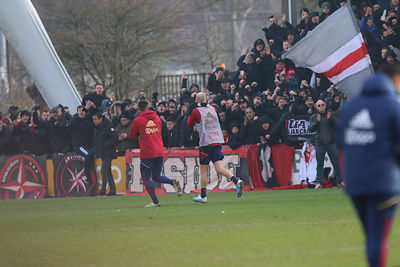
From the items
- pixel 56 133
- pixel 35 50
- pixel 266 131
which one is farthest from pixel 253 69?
pixel 35 50

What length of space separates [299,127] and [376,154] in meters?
14.5

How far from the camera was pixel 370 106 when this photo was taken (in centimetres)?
626

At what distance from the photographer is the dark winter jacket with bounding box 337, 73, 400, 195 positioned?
621cm

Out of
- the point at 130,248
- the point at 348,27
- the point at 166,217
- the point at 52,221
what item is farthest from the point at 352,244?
the point at 348,27

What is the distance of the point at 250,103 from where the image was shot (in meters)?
21.7

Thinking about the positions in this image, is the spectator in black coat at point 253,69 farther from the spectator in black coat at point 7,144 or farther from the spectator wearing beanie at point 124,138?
the spectator in black coat at point 7,144

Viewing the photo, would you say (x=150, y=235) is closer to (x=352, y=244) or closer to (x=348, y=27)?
(x=352, y=244)

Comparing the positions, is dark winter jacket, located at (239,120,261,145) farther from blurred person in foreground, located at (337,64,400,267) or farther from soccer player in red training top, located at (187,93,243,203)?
blurred person in foreground, located at (337,64,400,267)

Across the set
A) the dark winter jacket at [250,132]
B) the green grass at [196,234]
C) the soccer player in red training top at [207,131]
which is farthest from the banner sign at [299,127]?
the soccer player in red training top at [207,131]

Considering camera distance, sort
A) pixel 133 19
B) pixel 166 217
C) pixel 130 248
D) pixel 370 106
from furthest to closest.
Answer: pixel 133 19, pixel 166 217, pixel 130 248, pixel 370 106

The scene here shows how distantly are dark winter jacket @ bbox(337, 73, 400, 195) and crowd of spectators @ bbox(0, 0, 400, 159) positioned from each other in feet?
42.6

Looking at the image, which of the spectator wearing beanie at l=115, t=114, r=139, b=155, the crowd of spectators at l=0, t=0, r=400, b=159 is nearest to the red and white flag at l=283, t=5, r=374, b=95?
the crowd of spectators at l=0, t=0, r=400, b=159

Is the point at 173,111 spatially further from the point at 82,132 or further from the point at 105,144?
the point at 82,132

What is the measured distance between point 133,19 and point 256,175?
16495mm
